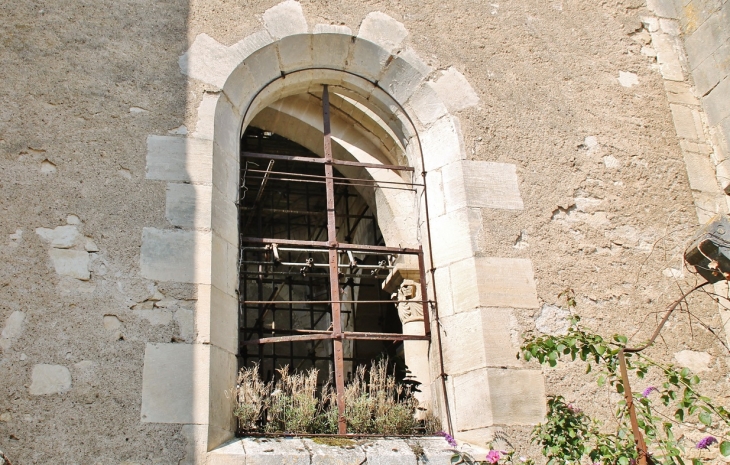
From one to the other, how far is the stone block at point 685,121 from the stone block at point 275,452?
327 cm

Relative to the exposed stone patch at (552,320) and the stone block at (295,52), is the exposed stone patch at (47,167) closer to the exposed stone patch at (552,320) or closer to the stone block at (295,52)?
the stone block at (295,52)

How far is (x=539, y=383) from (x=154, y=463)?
79.4 inches

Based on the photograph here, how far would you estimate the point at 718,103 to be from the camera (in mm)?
5945

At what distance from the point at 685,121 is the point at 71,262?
12.9 ft

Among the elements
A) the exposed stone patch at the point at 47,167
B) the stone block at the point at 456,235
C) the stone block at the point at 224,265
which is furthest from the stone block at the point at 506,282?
the exposed stone patch at the point at 47,167

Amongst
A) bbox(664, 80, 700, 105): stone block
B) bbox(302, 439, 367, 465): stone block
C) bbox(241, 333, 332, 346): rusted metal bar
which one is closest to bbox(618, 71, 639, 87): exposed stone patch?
bbox(664, 80, 700, 105): stone block

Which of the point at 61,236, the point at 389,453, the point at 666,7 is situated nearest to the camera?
the point at 389,453

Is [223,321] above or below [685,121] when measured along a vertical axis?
below

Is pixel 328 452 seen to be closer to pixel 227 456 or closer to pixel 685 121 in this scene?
pixel 227 456

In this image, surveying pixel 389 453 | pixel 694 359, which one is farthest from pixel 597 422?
pixel 694 359

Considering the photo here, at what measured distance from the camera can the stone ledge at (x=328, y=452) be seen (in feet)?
13.8

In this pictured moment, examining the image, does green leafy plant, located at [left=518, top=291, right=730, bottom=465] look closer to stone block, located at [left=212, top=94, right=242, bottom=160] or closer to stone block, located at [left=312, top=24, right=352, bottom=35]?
stone block, located at [left=212, top=94, right=242, bottom=160]

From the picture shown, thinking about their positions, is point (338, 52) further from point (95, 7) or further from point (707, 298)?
point (707, 298)

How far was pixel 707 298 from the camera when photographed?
5.39 metres
